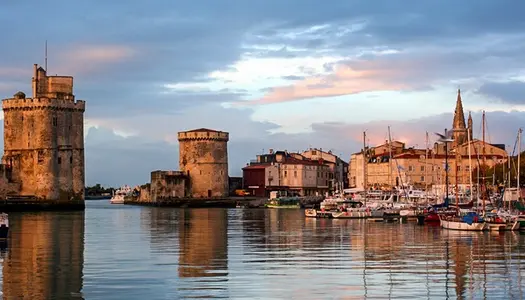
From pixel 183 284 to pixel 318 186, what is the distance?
9170 cm

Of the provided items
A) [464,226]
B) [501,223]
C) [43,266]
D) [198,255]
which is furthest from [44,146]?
[43,266]

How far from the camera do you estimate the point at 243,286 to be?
63.7 feet

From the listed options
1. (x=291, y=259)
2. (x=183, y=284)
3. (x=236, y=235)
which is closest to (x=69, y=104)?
(x=236, y=235)

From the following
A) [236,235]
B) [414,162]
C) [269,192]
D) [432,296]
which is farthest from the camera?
[269,192]

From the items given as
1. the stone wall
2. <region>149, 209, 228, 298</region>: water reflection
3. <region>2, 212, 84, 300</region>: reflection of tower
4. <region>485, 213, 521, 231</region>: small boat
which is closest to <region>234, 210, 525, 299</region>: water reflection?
<region>149, 209, 228, 298</region>: water reflection

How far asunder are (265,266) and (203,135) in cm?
7184

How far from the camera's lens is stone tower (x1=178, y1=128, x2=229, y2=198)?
310ft

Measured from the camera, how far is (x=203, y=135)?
9512 centimetres

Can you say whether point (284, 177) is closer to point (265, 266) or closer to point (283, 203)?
point (283, 203)

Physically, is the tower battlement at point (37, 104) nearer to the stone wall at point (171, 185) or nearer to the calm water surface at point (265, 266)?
the stone wall at point (171, 185)

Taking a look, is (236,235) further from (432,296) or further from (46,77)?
(46,77)

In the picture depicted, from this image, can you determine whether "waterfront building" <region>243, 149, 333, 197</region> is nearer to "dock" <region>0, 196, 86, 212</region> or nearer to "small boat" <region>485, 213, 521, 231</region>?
"dock" <region>0, 196, 86, 212</region>

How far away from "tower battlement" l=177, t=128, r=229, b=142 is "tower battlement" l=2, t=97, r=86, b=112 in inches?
800

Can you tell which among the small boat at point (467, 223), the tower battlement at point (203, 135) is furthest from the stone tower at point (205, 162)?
the small boat at point (467, 223)
